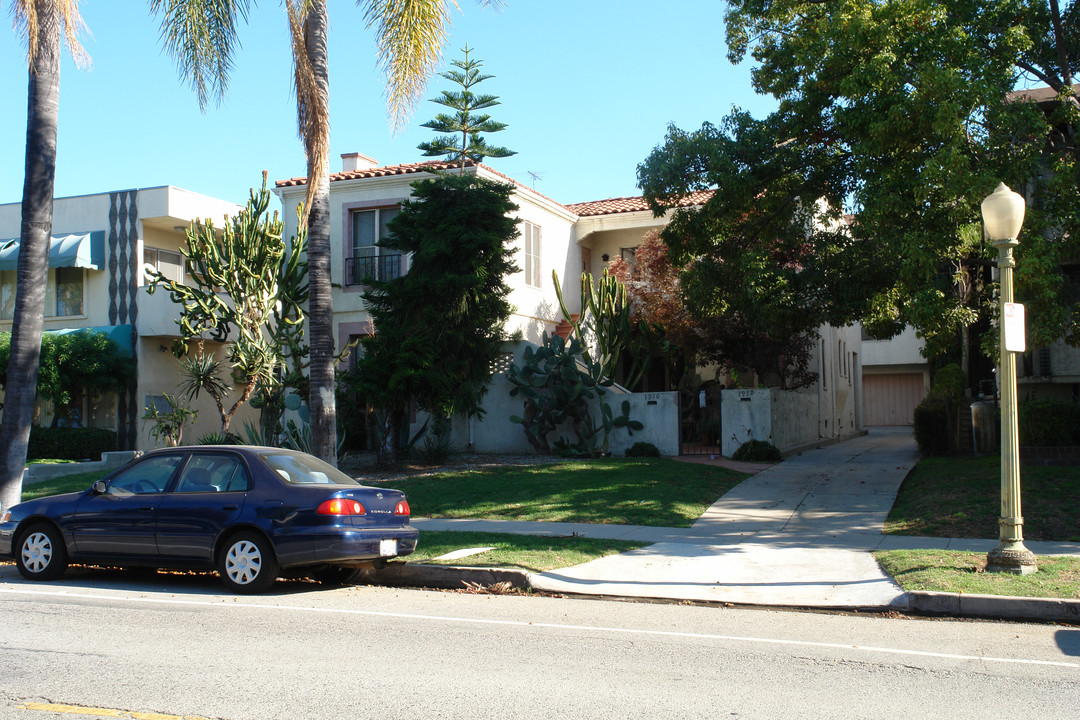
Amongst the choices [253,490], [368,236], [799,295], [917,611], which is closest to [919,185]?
[799,295]

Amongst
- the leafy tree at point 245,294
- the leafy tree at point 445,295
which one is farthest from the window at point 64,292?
the leafy tree at point 445,295

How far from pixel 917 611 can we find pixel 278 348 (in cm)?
1578

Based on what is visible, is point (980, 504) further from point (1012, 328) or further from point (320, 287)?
point (320, 287)

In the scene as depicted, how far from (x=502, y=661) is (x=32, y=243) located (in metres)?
10.7

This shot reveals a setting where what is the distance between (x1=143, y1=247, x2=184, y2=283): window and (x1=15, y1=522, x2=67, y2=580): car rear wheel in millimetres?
15932

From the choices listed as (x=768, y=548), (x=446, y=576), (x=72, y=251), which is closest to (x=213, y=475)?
(x=446, y=576)

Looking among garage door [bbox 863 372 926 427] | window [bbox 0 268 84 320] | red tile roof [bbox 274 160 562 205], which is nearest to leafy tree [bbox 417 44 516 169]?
red tile roof [bbox 274 160 562 205]

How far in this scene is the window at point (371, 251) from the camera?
21.6 meters

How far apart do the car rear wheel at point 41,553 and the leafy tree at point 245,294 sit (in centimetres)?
1014

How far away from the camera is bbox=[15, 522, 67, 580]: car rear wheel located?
9812 millimetres

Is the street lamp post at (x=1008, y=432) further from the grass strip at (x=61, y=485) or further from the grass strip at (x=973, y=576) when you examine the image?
the grass strip at (x=61, y=485)

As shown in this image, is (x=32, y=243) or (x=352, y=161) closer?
(x=32, y=243)

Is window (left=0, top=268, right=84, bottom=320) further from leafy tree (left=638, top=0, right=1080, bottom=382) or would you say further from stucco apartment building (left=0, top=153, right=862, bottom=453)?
leafy tree (left=638, top=0, right=1080, bottom=382)

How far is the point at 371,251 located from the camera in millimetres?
21891
